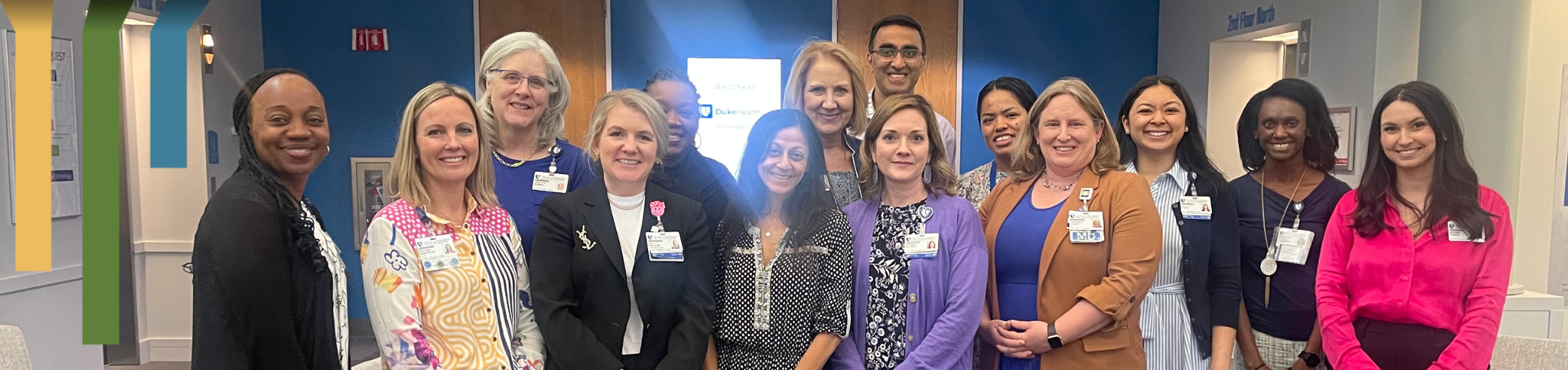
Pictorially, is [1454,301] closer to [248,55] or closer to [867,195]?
[867,195]

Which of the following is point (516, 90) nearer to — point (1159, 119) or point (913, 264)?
point (913, 264)

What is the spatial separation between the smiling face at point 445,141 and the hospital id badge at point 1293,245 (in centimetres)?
221

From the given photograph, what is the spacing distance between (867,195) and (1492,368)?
76.7 inches

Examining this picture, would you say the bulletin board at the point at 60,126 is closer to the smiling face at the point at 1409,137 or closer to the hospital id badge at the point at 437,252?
the hospital id badge at the point at 437,252

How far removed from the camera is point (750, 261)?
217 centimetres

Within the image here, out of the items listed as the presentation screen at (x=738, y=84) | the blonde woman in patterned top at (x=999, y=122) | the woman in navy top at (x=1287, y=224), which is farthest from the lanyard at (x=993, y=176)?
the presentation screen at (x=738, y=84)

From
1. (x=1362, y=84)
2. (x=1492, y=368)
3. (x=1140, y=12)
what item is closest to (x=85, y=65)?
(x=1492, y=368)

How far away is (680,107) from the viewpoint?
9.26 feet

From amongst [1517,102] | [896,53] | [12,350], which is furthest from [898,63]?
[12,350]

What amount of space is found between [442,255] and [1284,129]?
2.31m

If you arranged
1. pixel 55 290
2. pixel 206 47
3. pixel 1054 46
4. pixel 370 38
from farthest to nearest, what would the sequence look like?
pixel 1054 46, pixel 370 38, pixel 206 47, pixel 55 290

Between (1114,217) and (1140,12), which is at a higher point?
(1140,12)

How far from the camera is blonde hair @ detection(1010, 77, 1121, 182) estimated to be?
2236 mm

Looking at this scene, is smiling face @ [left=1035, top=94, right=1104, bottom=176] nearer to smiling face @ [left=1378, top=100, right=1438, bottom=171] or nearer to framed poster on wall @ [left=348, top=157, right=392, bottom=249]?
smiling face @ [left=1378, top=100, right=1438, bottom=171]
